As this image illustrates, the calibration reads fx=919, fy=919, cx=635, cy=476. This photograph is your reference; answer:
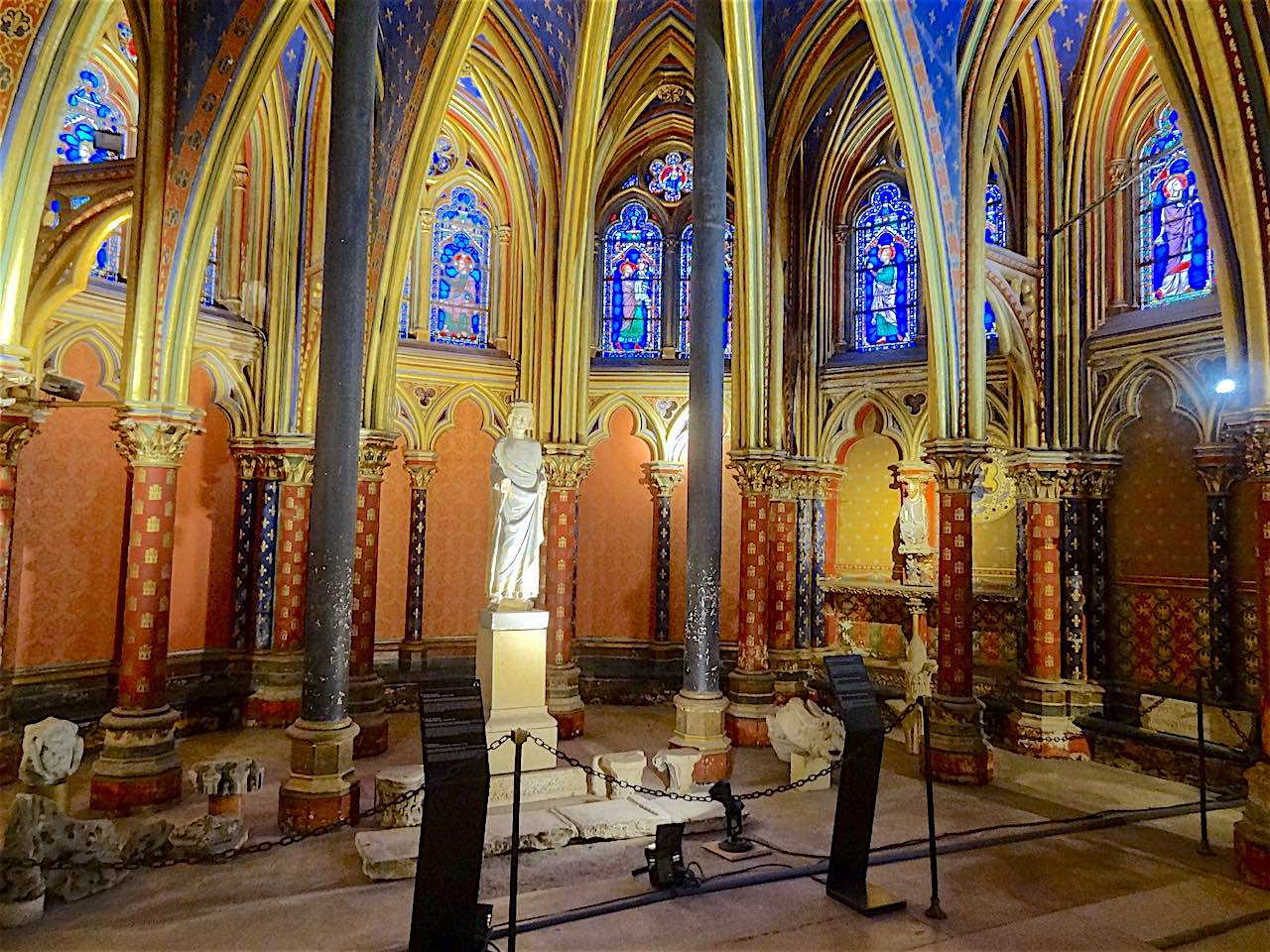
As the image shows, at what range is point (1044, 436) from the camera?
13344mm

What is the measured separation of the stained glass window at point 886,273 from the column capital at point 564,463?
6.22 meters

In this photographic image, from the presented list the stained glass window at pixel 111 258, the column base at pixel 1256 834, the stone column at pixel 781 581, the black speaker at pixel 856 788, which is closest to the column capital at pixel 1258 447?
the column base at pixel 1256 834

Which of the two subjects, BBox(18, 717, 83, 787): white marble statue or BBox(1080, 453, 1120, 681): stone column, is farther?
BBox(1080, 453, 1120, 681): stone column

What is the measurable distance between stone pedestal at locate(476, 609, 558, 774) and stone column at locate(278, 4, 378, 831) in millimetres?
1603

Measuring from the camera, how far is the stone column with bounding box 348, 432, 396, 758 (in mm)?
11531

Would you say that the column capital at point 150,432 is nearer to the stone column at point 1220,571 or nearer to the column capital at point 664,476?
the column capital at point 664,476

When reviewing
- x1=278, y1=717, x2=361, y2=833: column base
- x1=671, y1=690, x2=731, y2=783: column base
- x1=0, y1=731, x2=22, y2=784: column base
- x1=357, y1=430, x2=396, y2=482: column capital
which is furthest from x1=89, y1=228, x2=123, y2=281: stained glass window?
x1=671, y1=690, x2=731, y2=783: column base

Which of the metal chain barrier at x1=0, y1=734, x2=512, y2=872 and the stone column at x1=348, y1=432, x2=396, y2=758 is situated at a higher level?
the stone column at x1=348, y1=432, x2=396, y2=758

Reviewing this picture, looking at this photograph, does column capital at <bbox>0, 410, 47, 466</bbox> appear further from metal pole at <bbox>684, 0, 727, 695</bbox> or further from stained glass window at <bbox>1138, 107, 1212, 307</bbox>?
stained glass window at <bbox>1138, 107, 1212, 307</bbox>

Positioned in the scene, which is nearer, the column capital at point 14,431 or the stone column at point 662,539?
the column capital at point 14,431

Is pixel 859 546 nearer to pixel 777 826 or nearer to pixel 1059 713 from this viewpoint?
pixel 1059 713

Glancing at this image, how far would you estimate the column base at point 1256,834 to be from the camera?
23.7ft

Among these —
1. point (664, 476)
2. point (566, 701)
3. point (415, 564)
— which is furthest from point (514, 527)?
point (664, 476)

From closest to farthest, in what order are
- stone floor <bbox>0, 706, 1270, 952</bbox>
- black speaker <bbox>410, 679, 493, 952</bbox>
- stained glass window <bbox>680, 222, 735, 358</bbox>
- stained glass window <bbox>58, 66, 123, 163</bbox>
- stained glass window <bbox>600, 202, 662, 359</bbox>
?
1. black speaker <bbox>410, 679, 493, 952</bbox>
2. stone floor <bbox>0, 706, 1270, 952</bbox>
3. stained glass window <bbox>58, 66, 123, 163</bbox>
4. stained glass window <bbox>680, 222, 735, 358</bbox>
5. stained glass window <bbox>600, 202, 662, 359</bbox>
